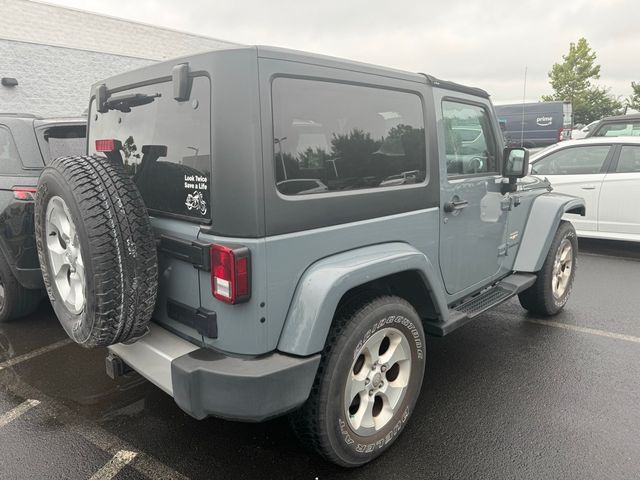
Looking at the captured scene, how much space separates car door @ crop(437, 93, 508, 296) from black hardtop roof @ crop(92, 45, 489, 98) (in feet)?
0.70

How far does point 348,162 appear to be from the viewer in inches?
93.4

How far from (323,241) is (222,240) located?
465 millimetres

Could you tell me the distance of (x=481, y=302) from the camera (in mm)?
3377

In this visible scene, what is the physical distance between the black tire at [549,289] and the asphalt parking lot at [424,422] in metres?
0.29

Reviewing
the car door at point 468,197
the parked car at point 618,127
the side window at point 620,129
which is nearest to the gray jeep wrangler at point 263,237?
the car door at point 468,197

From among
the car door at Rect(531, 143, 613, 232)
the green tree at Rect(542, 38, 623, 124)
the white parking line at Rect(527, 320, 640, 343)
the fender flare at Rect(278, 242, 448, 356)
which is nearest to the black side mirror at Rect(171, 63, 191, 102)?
the fender flare at Rect(278, 242, 448, 356)

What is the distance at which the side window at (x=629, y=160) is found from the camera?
250 inches

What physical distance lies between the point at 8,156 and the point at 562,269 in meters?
4.91

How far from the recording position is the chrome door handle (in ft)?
9.64

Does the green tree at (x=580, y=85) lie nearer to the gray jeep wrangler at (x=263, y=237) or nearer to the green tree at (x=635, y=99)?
the green tree at (x=635, y=99)

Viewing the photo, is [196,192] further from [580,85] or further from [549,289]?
[580,85]

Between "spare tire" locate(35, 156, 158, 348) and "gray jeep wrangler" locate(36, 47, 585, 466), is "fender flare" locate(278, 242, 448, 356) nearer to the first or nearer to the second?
"gray jeep wrangler" locate(36, 47, 585, 466)

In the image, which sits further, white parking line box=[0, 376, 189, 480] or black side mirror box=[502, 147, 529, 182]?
black side mirror box=[502, 147, 529, 182]

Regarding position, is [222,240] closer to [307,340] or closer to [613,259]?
[307,340]
